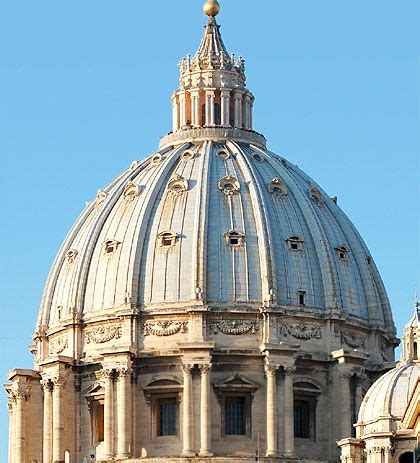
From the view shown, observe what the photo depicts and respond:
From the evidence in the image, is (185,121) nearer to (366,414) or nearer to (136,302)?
(136,302)

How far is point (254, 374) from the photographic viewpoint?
132 meters

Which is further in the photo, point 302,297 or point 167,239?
point 167,239

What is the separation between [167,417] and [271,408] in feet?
18.5

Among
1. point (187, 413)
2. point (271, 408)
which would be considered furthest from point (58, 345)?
point (271, 408)

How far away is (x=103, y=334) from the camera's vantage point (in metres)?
135

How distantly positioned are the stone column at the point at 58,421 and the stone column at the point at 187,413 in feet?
23.7

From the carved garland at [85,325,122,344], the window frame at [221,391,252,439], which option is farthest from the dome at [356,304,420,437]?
the carved garland at [85,325,122,344]

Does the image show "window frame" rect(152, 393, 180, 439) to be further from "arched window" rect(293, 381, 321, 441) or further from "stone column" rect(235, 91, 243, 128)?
"stone column" rect(235, 91, 243, 128)

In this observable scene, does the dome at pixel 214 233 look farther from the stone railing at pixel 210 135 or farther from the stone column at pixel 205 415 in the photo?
the stone column at pixel 205 415

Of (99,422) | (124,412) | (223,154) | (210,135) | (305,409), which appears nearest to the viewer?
(124,412)

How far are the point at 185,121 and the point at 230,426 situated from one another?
1971 cm

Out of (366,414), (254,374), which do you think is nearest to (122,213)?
(254,374)

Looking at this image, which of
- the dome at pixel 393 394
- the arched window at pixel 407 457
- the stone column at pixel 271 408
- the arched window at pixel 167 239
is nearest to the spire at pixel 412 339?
the dome at pixel 393 394

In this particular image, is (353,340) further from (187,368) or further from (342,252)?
(187,368)
